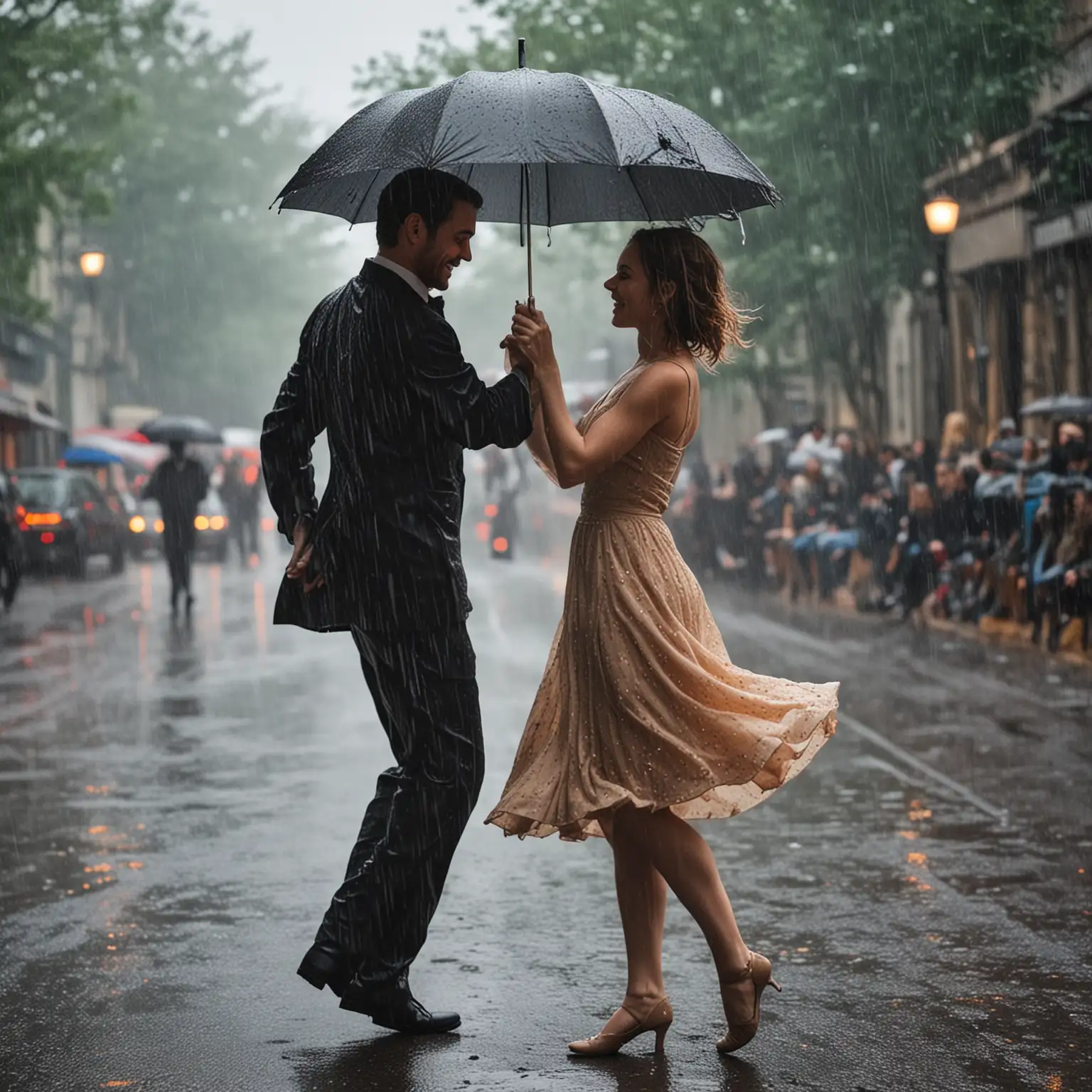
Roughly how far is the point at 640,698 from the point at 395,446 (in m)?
0.88

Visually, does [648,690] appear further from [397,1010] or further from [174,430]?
[174,430]

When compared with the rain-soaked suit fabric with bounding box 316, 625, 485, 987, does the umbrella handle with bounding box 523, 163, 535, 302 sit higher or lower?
higher

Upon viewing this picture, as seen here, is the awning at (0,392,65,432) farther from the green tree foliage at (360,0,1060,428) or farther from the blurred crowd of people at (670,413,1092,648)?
the blurred crowd of people at (670,413,1092,648)

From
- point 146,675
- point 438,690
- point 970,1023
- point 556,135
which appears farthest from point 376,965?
point 146,675

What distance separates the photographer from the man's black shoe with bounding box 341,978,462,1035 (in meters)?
5.42

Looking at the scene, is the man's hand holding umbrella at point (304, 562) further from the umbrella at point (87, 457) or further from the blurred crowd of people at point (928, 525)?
the umbrella at point (87, 457)

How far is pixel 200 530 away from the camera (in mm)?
40406

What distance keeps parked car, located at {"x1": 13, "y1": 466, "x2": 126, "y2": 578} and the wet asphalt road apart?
18.7m

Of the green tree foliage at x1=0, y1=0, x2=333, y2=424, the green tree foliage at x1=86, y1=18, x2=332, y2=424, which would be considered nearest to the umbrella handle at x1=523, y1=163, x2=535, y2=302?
the green tree foliage at x1=0, y1=0, x2=333, y2=424

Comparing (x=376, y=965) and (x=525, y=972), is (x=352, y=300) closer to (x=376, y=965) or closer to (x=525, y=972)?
(x=376, y=965)

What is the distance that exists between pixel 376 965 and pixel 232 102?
73.1 meters

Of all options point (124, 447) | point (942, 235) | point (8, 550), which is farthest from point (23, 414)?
point (942, 235)

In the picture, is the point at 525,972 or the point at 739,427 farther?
the point at 739,427

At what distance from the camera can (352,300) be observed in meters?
5.47
